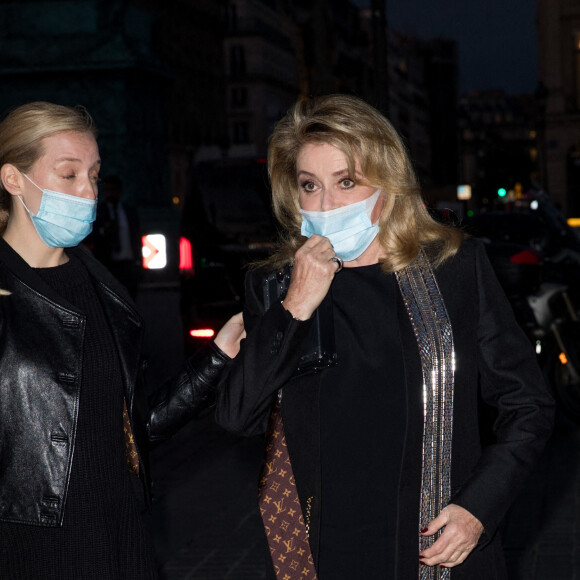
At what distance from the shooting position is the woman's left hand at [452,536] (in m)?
2.73

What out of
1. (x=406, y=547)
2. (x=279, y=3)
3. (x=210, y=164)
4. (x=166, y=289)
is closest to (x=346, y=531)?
(x=406, y=547)

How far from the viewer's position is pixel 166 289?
2380 cm

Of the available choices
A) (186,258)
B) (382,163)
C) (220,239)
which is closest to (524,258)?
(220,239)

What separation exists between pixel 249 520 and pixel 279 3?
110881mm

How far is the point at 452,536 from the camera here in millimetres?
2744

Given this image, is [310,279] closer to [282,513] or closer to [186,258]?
[282,513]

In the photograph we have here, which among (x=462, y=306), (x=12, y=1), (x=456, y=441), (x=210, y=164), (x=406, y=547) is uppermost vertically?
(x=12, y=1)

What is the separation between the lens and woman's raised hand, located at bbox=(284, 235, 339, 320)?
279 centimetres

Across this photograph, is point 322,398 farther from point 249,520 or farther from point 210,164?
point 210,164

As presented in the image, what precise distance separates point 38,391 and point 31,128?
2.17 ft

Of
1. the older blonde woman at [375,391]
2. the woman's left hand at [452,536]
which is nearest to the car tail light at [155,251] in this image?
the older blonde woman at [375,391]

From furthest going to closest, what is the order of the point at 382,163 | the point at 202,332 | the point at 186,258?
1. the point at 186,258
2. the point at 202,332
3. the point at 382,163

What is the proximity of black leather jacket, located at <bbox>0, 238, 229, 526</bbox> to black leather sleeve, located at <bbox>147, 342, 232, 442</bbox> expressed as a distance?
8.4 inches

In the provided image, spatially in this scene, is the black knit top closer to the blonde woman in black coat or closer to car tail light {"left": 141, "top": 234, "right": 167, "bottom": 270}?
the blonde woman in black coat
